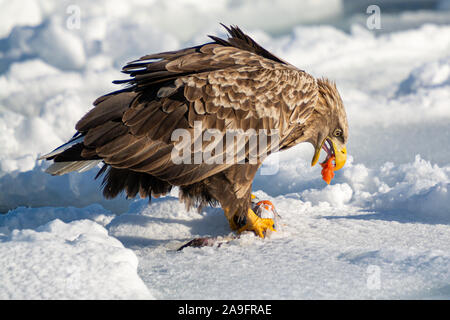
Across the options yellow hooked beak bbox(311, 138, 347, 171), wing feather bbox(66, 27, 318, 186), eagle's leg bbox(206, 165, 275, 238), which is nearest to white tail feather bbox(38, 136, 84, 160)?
wing feather bbox(66, 27, 318, 186)

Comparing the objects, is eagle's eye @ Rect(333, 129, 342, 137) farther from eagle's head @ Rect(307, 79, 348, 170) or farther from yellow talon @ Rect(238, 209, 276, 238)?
yellow talon @ Rect(238, 209, 276, 238)

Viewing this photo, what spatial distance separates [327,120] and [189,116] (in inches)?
59.9

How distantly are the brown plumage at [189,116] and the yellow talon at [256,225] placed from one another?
7 cm

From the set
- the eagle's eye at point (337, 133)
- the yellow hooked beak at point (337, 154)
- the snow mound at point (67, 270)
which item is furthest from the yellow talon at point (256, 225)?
the snow mound at point (67, 270)

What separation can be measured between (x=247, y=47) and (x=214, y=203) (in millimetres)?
1544

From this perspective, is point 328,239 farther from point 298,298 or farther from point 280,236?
point 298,298

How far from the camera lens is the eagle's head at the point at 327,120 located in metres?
4.81

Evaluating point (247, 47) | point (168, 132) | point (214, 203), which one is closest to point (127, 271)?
point (168, 132)

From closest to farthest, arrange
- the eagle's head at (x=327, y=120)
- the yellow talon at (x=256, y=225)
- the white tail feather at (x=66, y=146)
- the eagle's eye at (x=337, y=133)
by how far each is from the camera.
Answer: the white tail feather at (x=66, y=146) → the yellow talon at (x=256, y=225) → the eagle's head at (x=327, y=120) → the eagle's eye at (x=337, y=133)

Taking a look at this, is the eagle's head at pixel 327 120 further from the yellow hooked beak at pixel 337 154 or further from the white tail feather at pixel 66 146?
the white tail feather at pixel 66 146

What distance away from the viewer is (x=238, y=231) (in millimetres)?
4707

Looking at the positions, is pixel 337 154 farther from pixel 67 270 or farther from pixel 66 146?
pixel 67 270

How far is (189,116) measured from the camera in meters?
3.99

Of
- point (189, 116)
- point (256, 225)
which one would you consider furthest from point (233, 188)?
point (189, 116)
